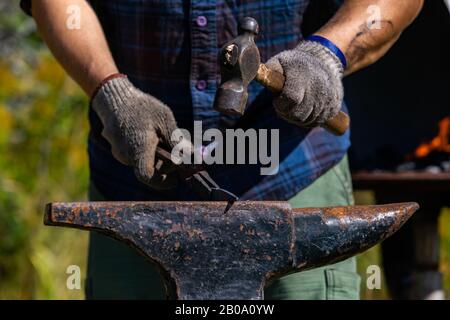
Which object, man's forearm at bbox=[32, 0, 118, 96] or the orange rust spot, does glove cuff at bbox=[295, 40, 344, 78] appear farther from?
the orange rust spot

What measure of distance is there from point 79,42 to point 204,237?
91 cm

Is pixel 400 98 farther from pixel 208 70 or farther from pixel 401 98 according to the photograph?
pixel 208 70

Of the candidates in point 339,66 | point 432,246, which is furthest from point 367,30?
point 432,246

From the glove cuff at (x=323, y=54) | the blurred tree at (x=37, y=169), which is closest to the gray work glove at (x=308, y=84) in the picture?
the glove cuff at (x=323, y=54)

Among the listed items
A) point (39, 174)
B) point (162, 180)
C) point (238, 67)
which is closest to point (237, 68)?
point (238, 67)

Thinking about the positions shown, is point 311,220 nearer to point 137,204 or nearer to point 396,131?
point 137,204

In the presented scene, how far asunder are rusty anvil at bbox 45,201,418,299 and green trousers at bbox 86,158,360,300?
0.68m

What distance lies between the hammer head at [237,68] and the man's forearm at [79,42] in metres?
0.52

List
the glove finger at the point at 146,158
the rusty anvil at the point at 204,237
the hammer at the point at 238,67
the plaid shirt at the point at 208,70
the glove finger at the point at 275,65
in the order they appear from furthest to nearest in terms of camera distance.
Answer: the plaid shirt at the point at 208,70 < the glove finger at the point at 146,158 < the glove finger at the point at 275,65 < the hammer at the point at 238,67 < the rusty anvil at the point at 204,237

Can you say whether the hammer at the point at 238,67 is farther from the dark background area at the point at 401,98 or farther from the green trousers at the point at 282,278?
the dark background area at the point at 401,98

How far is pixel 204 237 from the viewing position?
200 cm

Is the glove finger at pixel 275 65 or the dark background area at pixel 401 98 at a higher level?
the dark background area at pixel 401 98

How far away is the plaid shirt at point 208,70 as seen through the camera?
2.64 metres

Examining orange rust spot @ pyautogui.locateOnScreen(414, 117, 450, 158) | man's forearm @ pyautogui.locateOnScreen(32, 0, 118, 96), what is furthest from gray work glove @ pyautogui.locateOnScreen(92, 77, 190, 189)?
orange rust spot @ pyautogui.locateOnScreen(414, 117, 450, 158)
